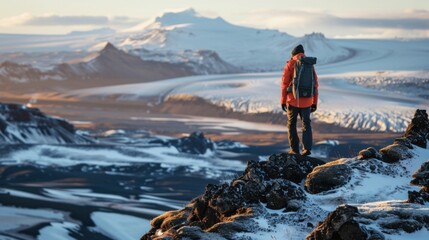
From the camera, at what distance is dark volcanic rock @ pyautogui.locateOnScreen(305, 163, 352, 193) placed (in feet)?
58.7

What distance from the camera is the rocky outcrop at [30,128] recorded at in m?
164

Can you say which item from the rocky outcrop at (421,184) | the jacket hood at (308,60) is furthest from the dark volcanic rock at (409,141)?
the jacket hood at (308,60)

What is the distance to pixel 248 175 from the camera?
17953 mm

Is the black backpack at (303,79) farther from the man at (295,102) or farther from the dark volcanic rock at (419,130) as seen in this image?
A: the dark volcanic rock at (419,130)

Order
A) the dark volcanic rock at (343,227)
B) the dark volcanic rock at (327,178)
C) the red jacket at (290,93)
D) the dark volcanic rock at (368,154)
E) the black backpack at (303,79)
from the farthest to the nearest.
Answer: the red jacket at (290,93)
the black backpack at (303,79)
the dark volcanic rock at (368,154)
the dark volcanic rock at (327,178)
the dark volcanic rock at (343,227)

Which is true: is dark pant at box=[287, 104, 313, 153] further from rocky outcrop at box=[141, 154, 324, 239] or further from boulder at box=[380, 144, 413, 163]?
rocky outcrop at box=[141, 154, 324, 239]

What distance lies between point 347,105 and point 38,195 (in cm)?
9603

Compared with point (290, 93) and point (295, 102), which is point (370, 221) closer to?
point (295, 102)

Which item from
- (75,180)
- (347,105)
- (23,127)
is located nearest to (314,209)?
(75,180)

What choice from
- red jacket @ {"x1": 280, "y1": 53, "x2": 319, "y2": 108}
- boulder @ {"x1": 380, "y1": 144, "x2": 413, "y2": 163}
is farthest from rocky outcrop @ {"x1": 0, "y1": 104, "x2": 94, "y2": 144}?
boulder @ {"x1": 380, "y1": 144, "x2": 413, "y2": 163}

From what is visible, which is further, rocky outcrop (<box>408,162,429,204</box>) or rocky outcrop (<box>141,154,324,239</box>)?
rocky outcrop (<box>141,154,324,239</box>)

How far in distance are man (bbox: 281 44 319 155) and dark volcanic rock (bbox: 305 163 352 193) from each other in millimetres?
2730

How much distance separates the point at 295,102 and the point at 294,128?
69cm

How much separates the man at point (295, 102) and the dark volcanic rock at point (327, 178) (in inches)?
107
